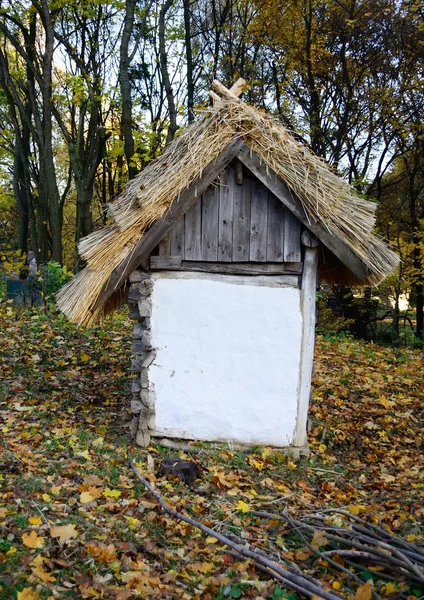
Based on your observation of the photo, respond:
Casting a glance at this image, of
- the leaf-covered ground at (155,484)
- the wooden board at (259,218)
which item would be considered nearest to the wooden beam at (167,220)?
the wooden board at (259,218)

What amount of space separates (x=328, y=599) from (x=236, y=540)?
1.07 meters

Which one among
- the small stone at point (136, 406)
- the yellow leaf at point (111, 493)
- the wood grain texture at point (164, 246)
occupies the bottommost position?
the yellow leaf at point (111, 493)

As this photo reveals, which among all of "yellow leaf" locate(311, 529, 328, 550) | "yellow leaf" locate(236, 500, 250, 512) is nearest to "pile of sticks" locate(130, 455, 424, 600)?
"yellow leaf" locate(311, 529, 328, 550)

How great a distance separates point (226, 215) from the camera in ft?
19.8

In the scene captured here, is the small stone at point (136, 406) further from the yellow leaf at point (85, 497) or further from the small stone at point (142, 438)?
the yellow leaf at point (85, 497)

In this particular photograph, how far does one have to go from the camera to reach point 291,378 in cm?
610

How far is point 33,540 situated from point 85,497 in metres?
0.84

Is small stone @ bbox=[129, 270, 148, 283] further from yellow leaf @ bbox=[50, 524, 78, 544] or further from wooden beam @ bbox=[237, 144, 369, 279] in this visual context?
yellow leaf @ bbox=[50, 524, 78, 544]

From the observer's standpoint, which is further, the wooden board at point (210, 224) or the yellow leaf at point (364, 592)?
the wooden board at point (210, 224)

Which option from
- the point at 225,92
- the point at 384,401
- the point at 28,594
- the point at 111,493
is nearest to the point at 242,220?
the point at 225,92

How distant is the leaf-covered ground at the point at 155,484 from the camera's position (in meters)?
3.76

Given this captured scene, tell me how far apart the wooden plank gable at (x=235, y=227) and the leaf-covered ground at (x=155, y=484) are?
212 cm

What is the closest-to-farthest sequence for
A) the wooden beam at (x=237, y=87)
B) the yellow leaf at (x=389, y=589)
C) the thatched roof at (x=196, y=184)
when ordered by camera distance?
the yellow leaf at (x=389, y=589), the thatched roof at (x=196, y=184), the wooden beam at (x=237, y=87)

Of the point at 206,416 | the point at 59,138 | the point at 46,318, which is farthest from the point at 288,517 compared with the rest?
the point at 59,138
